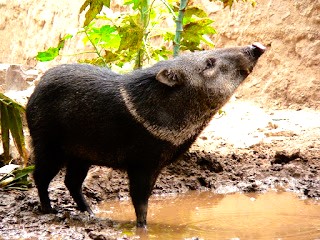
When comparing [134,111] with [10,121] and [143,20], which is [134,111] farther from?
[143,20]

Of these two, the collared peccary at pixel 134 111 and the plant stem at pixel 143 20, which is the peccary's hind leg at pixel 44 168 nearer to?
the collared peccary at pixel 134 111

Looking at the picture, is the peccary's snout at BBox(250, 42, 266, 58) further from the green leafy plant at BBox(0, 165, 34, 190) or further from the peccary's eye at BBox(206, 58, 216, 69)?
the green leafy plant at BBox(0, 165, 34, 190)

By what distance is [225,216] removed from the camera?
5035mm

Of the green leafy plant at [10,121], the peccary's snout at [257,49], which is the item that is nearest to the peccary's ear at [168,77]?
the peccary's snout at [257,49]

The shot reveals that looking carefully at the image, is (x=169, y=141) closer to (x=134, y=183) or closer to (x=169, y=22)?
(x=134, y=183)

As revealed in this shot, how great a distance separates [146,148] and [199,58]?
799 mm

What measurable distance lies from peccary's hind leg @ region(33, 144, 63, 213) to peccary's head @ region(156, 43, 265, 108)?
1104 millimetres

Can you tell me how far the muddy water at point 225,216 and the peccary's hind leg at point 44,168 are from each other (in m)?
0.46

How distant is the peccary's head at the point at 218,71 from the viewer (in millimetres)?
4773

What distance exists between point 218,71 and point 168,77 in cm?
39

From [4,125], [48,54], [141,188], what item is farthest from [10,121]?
[141,188]

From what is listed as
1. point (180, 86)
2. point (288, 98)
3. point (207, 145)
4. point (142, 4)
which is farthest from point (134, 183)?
point (288, 98)

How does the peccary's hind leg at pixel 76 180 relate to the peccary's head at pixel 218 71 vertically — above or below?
below

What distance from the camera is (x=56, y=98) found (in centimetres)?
494
